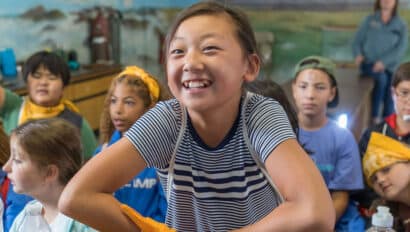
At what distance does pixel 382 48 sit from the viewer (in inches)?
173

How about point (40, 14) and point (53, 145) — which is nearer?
point (53, 145)

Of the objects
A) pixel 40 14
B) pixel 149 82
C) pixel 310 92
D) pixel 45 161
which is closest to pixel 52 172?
pixel 45 161

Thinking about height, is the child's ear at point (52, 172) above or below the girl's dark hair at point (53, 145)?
below

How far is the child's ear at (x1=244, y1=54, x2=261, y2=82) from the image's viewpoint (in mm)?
924

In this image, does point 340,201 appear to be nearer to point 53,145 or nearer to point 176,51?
point 53,145

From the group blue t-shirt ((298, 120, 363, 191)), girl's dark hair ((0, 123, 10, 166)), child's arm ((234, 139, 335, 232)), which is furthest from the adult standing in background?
child's arm ((234, 139, 335, 232))

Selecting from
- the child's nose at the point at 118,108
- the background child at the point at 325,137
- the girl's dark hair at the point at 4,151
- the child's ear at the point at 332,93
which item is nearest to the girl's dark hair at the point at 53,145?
the girl's dark hair at the point at 4,151

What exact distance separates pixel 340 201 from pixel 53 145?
0.99m

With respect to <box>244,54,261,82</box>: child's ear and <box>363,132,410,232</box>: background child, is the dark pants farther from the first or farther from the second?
<box>244,54,261,82</box>: child's ear

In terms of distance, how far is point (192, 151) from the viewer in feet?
3.02

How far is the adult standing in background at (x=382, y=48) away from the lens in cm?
433

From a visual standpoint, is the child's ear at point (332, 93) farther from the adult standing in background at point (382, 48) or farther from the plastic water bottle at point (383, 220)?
the adult standing in background at point (382, 48)

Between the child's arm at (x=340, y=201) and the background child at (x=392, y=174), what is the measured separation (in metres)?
0.10

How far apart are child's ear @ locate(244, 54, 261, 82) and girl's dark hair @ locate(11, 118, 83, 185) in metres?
0.72
